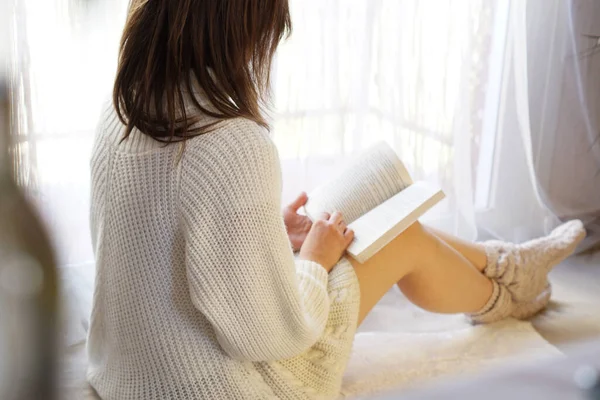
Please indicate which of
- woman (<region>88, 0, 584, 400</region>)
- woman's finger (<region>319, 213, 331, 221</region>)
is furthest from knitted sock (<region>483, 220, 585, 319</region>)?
woman (<region>88, 0, 584, 400</region>)

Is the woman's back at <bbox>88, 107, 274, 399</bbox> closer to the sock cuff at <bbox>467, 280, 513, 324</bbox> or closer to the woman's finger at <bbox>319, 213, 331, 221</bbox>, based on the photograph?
the woman's finger at <bbox>319, 213, 331, 221</bbox>

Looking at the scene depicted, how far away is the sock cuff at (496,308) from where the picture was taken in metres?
1.57

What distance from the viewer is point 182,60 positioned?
3.29 ft

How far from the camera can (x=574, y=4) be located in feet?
6.47

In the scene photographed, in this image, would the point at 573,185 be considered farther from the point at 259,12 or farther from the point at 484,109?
the point at 259,12

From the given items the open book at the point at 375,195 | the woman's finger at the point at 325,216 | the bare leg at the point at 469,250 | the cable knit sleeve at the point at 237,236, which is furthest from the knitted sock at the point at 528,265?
the cable knit sleeve at the point at 237,236

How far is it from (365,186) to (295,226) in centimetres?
15

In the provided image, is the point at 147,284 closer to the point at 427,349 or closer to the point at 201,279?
the point at 201,279

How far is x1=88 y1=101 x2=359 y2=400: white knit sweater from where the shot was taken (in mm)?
982

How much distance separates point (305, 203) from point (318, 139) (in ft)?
1.39

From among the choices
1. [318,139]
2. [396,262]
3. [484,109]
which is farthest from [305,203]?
[484,109]

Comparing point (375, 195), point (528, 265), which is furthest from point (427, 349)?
point (375, 195)

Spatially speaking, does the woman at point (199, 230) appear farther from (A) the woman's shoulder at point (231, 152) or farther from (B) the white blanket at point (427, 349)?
(B) the white blanket at point (427, 349)

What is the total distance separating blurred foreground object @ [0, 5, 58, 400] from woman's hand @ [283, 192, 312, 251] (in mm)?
1067
